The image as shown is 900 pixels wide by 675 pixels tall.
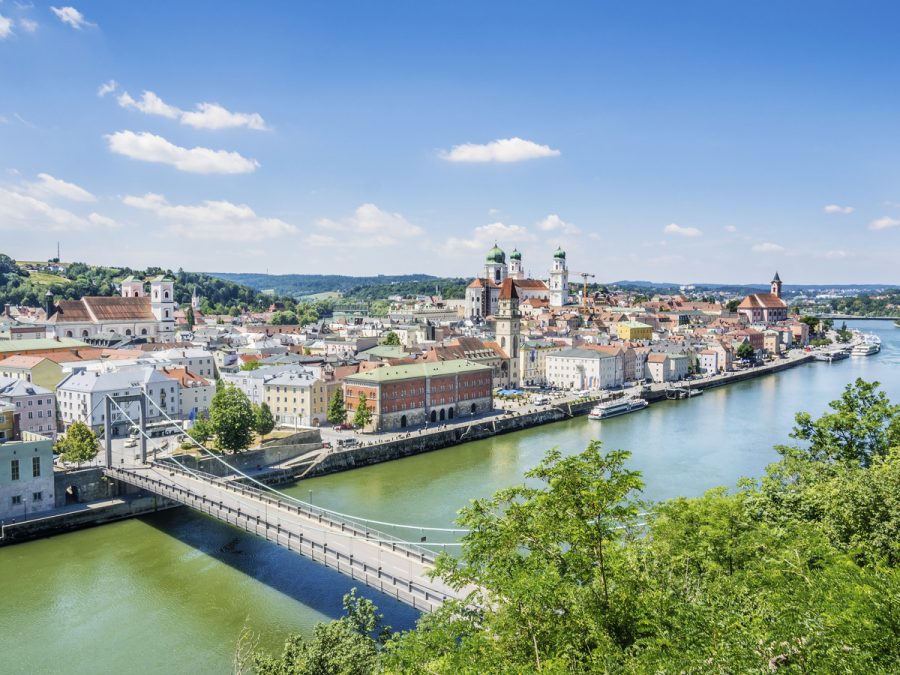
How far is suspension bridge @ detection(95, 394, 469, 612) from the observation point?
39.5 feet

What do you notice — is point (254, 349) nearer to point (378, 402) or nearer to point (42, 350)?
point (42, 350)

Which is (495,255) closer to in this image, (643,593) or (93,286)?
(93,286)

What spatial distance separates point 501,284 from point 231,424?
189 ft

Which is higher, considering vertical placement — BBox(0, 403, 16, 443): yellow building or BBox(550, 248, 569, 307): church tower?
BBox(550, 248, 569, 307): church tower

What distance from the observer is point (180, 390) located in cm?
3050

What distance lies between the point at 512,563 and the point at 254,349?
126 feet

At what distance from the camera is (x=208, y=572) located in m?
15.8

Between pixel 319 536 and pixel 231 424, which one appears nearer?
pixel 319 536

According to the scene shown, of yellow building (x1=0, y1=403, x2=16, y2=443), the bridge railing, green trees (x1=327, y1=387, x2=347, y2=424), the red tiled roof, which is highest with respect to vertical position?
the red tiled roof

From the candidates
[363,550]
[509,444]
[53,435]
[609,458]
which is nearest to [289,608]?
[363,550]

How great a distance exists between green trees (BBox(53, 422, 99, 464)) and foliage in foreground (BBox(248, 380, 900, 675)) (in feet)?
49.0

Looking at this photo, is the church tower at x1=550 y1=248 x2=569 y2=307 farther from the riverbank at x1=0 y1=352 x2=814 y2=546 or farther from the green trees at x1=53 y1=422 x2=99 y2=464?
the green trees at x1=53 y1=422 x2=99 y2=464

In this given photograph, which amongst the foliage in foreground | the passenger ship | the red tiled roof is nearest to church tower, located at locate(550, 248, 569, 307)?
the red tiled roof

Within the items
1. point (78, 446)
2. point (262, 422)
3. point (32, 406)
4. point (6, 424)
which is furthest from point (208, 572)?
point (32, 406)
